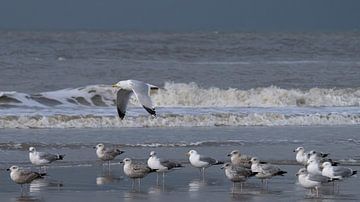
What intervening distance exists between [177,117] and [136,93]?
757cm

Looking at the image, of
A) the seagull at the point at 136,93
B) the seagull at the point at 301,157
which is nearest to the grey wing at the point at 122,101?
the seagull at the point at 136,93

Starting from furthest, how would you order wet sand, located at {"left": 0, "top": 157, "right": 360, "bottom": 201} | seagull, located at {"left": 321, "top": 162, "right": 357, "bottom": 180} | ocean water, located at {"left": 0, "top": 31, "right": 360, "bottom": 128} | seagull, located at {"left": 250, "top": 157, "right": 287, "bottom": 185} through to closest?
1. ocean water, located at {"left": 0, "top": 31, "right": 360, "bottom": 128}
2. seagull, located at {"left": 250, "top": 157, "right": 287, "bottom": 185}
3. seagull, located at {"left": 321, "top": 162, "right": 357, "bottom": 180}
4. wet sand, located at {"left": 0, "top": 157, "right": 360, "bottom": 201}

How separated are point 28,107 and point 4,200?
11.9 meters

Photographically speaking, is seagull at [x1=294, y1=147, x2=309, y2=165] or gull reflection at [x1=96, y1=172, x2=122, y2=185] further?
seagull at [x1=294, y1=147, x2=309, y2=165]

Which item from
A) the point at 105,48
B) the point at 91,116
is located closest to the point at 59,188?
the point at 91,116

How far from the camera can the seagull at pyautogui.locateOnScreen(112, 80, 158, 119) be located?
13.4 meters

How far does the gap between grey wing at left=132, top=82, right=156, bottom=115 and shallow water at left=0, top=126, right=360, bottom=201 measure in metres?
1.01

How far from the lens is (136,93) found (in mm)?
13602

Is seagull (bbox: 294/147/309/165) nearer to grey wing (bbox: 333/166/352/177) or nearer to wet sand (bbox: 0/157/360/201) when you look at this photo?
wet sand (bbox: 0/157/360/201)

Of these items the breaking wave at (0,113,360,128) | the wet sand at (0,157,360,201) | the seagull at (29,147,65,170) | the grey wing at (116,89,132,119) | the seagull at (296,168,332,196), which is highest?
the grey wing at (116,89,132,119)

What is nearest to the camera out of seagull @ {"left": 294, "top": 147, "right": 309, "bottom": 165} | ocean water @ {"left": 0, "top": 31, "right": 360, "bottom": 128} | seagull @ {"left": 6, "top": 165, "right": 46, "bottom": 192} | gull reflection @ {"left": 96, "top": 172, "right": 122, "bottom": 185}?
seagull @ {"left": 6, "top": 165, "right": 46, "bottom": 192}

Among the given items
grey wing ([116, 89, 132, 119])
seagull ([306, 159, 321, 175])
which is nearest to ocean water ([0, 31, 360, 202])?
seagull ([306, 159, 321, 175])

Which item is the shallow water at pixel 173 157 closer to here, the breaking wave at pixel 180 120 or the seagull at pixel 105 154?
the seagull at pixel 105 154

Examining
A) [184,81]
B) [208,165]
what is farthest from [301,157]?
[184,81]
